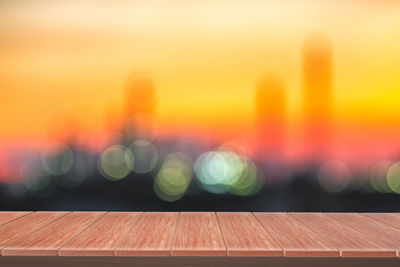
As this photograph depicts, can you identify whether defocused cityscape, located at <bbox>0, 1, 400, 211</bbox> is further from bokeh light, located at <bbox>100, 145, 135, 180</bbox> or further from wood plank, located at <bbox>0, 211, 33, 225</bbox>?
wood plank, located at <bbox>0, 211, 33, 225</bbox>

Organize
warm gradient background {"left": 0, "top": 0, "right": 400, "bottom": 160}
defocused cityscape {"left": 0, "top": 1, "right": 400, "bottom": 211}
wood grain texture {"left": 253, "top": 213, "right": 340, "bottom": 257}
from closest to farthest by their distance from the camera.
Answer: wood grain texture {"left": 253, "top": 213, "right": 340, "bottom": 257}, warm gradient background {"left": 0, "top": 0, "right": 400, "bottom": 160}, defocused cityscape {"left": 0, "top": 1, "right": 400, "bottom": 211}

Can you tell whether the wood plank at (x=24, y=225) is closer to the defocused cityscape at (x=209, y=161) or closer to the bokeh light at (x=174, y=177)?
the defocused cityscape at (x=209, y=161)

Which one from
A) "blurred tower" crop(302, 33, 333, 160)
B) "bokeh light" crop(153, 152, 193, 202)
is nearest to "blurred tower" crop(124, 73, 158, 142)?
"bokeh light" crop(153, 152, 193, 202)

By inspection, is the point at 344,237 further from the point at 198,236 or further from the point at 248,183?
the point at 248,183

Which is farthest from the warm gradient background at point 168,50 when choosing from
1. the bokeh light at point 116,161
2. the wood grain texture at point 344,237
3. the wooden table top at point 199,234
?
the wood grain texture at point 344,237

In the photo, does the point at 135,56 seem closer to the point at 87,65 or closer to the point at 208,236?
the point at 87,65
